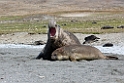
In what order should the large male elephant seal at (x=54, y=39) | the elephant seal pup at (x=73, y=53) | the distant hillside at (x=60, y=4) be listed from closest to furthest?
the elephant seal pup at (x=73, y=53) → the large male elephant seal at (x=54, y=39) → the distant hillside at (x=60, y=4)

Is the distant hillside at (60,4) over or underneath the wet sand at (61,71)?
underneath

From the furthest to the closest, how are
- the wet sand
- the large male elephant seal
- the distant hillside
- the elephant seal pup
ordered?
the distant hillside → the large male elephant seal → the elephant seal pup → the wet sand

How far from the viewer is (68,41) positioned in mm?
16875

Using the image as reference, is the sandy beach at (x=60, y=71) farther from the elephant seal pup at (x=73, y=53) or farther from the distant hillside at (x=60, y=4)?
the distant hillside at (x=60, y=4)

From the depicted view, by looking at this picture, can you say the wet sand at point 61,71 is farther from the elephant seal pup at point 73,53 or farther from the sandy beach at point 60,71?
the elephant seal pup at point 73,53

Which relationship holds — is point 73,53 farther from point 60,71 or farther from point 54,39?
point 60,71

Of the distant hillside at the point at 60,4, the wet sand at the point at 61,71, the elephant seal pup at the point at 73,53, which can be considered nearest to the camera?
the wet sand at the point at 61,71

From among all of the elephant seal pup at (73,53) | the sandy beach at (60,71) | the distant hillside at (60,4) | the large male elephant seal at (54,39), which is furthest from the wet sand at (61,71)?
the distant hillside at (60,4)

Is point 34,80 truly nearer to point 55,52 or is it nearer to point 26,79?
point 26,79

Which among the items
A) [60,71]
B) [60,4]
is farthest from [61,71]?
[60,4]

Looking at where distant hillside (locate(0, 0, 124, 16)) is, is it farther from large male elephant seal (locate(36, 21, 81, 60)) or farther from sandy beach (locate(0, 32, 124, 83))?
sandy beach (locate(0, 32, 124, 83))

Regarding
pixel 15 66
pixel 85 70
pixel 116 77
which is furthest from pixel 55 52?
pixel 116 77

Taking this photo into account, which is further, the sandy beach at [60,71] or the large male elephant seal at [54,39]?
the large male elephant seal at [54,39]

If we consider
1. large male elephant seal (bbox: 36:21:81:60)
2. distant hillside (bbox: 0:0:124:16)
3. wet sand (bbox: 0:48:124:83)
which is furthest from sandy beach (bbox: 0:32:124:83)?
distant hillside (bbox: 0:0:124:16)
